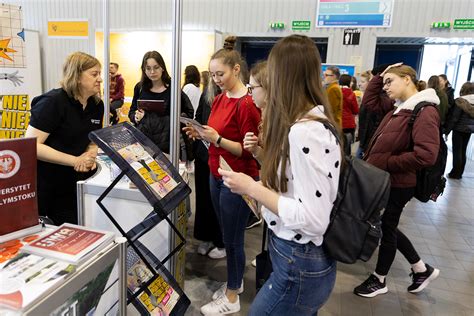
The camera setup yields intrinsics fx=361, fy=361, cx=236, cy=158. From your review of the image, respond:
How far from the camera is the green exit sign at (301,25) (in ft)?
23.6

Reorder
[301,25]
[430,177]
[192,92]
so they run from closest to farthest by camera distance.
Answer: [430,177], [192,92], [301,25]

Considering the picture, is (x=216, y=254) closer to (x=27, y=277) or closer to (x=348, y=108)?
(x=27, y=277)

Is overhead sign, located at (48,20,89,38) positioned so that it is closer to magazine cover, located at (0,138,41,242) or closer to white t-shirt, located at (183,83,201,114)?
white t-shirt, located at (183,83,201,114)

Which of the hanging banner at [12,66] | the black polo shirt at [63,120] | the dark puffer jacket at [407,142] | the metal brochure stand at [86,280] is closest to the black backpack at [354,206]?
the metal brochure stand at [86,280]

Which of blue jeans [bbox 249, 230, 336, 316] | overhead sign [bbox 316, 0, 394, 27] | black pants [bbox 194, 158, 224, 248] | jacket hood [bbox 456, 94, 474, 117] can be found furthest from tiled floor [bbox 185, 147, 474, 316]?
overhead sign [bbox 316, 0, 394, 27]

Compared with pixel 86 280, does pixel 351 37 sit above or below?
above

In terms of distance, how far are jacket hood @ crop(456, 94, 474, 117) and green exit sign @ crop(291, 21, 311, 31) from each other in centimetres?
311

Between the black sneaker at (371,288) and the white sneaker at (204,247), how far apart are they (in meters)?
1.12

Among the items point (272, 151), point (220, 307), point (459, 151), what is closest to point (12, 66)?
point (220, 307)

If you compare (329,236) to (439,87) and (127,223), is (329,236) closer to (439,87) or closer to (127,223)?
(127,223)

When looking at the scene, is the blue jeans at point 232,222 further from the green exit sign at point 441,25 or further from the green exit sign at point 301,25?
the green exit sign at point 441,25

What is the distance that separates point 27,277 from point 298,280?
2.42ft

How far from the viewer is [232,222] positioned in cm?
192

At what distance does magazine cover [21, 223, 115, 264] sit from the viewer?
3.29ft
